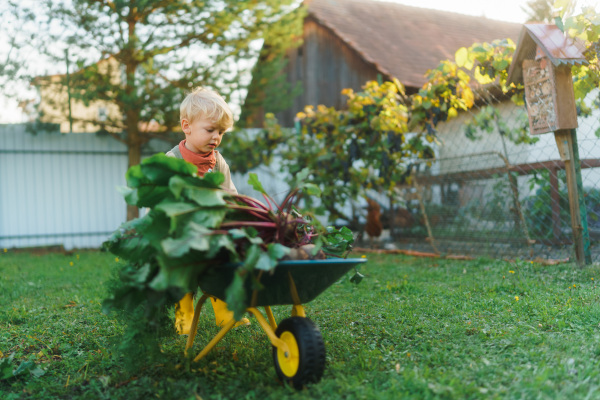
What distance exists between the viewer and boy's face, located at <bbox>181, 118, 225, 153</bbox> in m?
2.70

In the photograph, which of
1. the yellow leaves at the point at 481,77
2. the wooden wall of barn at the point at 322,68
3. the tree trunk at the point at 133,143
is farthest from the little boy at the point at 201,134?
the wooden wall of barn at the point at 322,68

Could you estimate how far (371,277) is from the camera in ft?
14.5

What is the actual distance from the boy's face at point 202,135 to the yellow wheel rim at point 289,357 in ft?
3.94

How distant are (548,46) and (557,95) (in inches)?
14.5

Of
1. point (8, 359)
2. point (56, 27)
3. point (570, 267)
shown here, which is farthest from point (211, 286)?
point (56, 27)

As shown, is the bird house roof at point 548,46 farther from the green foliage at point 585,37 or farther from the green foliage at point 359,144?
the green foliage at point 359,144

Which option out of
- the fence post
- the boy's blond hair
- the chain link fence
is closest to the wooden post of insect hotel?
the fence post

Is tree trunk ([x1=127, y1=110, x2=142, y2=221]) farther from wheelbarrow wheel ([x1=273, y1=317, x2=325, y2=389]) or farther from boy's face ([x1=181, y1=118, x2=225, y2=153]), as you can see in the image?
wheelbarrow wheel ([x1=273, y1=317, x2=325, y2=389])

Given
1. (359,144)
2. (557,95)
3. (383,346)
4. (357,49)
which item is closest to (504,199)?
(557,95)

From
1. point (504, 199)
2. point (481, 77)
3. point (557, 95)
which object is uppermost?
point (481, 77)

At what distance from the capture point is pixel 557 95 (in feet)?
12.8

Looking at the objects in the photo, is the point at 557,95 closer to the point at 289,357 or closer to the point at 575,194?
the point at 575,194

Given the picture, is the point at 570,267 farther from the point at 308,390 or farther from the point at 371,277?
the point at 308,390

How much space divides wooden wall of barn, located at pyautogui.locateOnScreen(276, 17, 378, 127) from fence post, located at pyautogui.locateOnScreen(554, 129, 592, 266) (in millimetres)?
7401
